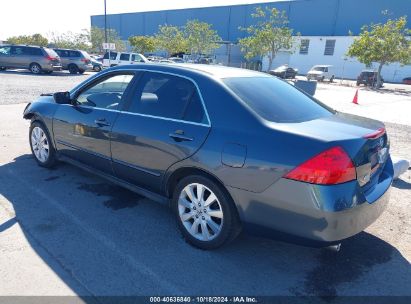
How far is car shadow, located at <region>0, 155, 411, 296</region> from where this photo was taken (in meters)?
2.70

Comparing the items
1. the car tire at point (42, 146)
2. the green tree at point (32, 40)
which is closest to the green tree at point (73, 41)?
the green tree at point (32, 40)

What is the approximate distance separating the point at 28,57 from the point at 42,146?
64.7 ft

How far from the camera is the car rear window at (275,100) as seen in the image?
2.97 m

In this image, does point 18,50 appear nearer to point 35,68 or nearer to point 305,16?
point 35,68

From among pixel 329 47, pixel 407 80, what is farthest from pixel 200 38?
pixel 407 80

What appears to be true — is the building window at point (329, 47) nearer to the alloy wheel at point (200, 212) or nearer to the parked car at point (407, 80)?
the parked car at point (407, 80)

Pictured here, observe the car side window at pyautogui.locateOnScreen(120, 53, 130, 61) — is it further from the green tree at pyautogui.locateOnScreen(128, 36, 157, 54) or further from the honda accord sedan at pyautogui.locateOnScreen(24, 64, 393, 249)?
the honda accord sedan at pyautogui.locateOnScreen(24, 64, 393, 249)

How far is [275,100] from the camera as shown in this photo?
321 centimetres

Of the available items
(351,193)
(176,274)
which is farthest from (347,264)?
(176,274)

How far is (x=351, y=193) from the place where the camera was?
2.53 meters

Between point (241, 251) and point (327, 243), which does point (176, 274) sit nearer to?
point (241, 251)

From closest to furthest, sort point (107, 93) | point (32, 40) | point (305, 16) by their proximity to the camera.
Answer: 1. point (107, 93)
2. point (305, 16)
3. point (32, 40)

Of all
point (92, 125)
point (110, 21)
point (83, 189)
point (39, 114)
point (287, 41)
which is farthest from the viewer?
point (110, 21)

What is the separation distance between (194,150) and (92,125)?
163 cm
